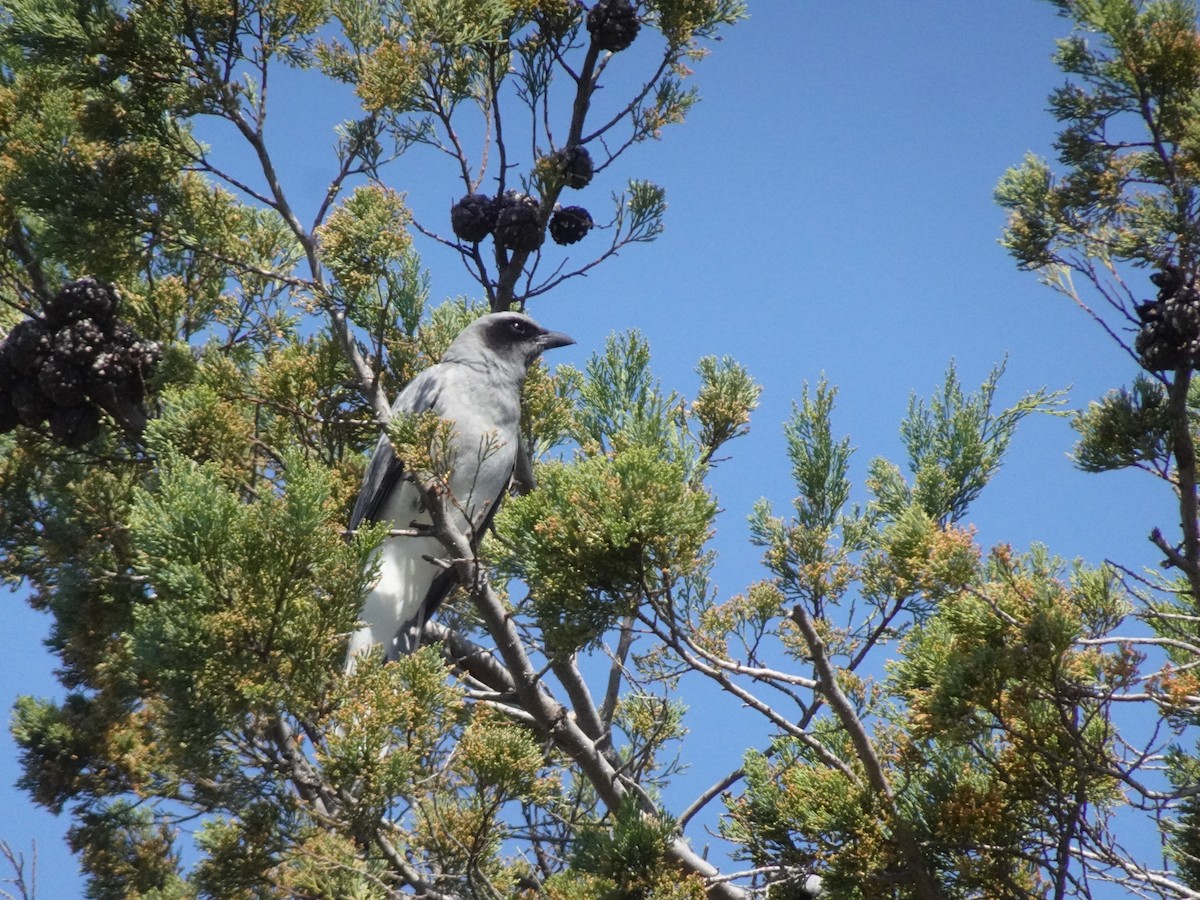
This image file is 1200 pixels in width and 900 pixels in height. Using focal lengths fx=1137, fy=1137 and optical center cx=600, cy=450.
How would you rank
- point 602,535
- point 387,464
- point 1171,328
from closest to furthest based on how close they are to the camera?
1. point 602,535
2. point 1171,328
3. point 387,464

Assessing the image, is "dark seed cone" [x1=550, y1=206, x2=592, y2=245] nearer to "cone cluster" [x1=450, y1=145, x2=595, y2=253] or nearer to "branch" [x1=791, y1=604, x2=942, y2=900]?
"cone cluster" [x1=450, y1=145, x2=595, y2=253]

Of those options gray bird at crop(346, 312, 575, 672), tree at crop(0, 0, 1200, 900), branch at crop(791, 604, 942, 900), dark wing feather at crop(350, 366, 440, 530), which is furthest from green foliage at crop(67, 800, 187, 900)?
branch at crop(791, 604, 942, 900)

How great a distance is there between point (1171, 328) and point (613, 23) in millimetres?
2013

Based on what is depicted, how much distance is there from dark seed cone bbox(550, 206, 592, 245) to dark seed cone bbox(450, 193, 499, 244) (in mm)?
230

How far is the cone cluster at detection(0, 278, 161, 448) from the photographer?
3291mm

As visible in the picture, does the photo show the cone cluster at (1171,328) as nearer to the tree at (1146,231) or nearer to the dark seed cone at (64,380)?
the tree at (1146,231)

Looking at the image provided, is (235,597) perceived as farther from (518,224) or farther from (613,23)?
(613,23)

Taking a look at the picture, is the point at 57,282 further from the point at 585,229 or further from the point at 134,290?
the point at 585,229

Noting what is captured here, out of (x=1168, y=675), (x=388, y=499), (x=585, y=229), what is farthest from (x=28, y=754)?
(x=1168, y=675)

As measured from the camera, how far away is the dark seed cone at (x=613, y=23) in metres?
3.84

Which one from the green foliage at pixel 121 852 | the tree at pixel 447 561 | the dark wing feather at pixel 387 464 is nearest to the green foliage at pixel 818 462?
the tree at pixel 447 561

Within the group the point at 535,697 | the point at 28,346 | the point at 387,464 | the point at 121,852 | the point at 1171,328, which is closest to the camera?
the point at 1171,328

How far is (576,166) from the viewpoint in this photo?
12.5 feet

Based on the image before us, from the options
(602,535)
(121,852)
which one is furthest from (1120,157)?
(121,852)
